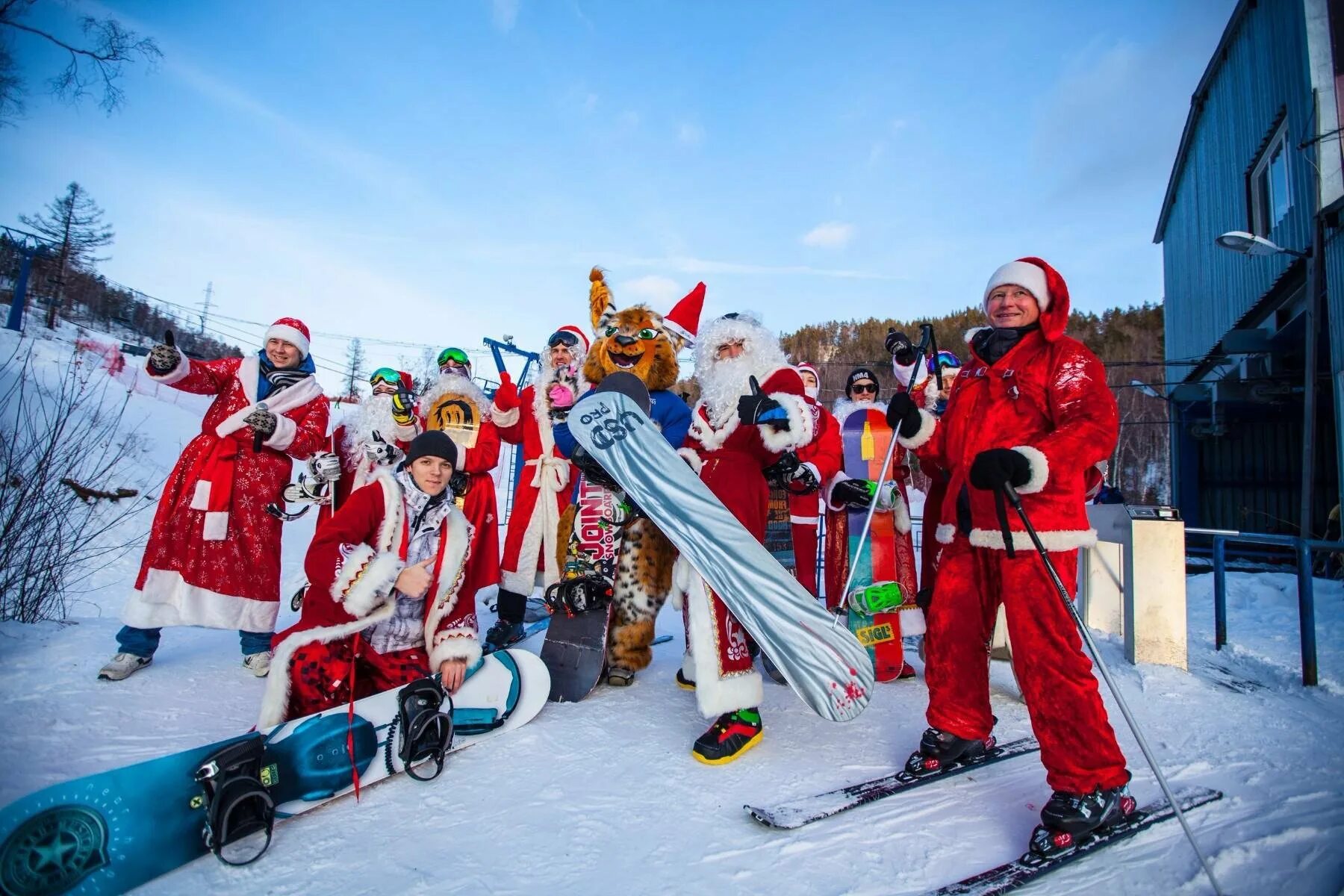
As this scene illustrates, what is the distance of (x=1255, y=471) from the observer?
12.6 metres

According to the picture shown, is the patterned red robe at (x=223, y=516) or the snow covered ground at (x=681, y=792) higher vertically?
the patterned red robe at (x=223, y=516)

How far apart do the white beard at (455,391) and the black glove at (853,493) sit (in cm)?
247

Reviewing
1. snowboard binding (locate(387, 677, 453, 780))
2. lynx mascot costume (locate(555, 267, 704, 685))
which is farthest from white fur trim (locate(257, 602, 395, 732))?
lynx mascot costume (locate(555, 267, 704, 685))

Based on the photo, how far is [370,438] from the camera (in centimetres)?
471

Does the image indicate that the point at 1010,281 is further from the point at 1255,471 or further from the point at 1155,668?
the point at 1255,471

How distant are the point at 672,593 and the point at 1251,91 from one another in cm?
1255

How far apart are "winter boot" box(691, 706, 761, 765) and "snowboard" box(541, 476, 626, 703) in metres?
0.79

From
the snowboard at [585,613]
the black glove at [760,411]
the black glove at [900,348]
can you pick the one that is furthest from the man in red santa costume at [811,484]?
the snowboard at [585,613]

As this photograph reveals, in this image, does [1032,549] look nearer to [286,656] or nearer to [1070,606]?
[1070,606]

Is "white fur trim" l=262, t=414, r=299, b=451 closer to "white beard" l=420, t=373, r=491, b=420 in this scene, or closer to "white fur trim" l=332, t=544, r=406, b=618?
"white beard" l=420, t=373, r=491, b=420

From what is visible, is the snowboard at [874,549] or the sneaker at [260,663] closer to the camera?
the sneaker at [260,663]

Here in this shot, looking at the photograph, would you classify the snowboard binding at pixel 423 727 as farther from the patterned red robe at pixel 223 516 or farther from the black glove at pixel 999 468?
the black glove at pixel 999 468

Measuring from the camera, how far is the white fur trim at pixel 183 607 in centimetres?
338

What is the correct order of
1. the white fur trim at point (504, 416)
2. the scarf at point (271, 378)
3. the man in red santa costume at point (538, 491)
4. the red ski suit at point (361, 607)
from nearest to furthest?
1. the red ski suit at point (361, 607)
2. the scarf at point (271, 378)
3. the man in red santa costume at point (538, 491)
4. the white fur trim at point (504, 416)
